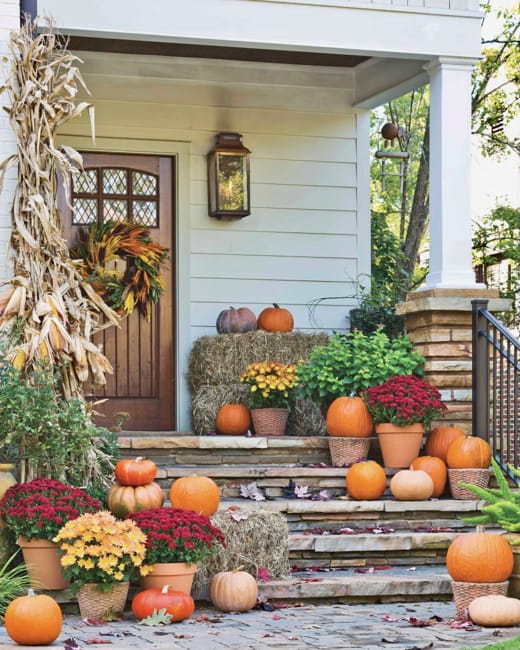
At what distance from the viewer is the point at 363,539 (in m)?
6.23

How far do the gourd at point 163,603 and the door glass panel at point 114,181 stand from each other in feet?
13.7

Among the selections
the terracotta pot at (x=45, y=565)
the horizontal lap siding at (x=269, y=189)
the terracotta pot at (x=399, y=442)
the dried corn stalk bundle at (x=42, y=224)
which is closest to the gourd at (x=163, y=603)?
the terracotta pot at (x=45, y=565)

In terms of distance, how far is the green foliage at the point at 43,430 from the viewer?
228 inches

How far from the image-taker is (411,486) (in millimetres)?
6723

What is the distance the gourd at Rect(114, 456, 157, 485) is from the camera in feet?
19.2

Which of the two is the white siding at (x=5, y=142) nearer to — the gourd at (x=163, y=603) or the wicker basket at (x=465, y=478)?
the gourd at (x=163, y=603)

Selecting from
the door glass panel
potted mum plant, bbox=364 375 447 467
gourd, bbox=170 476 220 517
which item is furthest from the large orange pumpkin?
the door glass panel

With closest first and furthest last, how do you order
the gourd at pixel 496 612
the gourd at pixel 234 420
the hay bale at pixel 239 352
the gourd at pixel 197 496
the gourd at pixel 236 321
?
the gourd at pixel 496 612
the gourd at pixel 197 496
the gourd at pixel 234 420
the hay bale at pixel 239 352
the gourd at pixel 236 321

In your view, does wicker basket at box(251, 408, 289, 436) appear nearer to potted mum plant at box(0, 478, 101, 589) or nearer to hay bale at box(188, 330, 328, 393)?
hay bale at box(188, 330, 328, 393)

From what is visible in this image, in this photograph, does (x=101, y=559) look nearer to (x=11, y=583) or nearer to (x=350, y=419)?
(x=11, y=583)

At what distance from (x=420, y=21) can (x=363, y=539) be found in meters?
3.49

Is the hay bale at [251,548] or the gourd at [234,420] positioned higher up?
the gourd at [234,420]

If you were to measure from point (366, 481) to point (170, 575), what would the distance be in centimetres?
175

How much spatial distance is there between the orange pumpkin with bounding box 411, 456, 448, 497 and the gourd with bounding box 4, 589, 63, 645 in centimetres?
296
